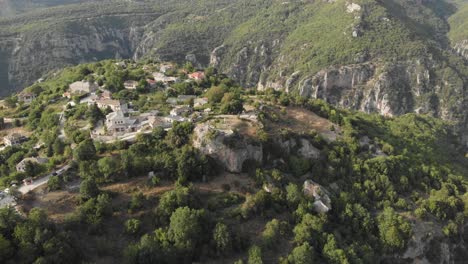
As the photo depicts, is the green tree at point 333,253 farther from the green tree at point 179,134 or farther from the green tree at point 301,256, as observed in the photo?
the green tree at point 179,134

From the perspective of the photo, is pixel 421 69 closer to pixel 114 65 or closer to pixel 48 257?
pixel 114 65

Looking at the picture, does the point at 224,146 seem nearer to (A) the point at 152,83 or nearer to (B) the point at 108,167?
(B) the point at 108,167

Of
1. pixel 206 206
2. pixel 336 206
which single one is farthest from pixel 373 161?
pixel 206 206

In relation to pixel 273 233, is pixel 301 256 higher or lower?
lower

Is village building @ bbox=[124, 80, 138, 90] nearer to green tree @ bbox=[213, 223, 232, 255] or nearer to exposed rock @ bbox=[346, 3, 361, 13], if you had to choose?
green tree @ bbox=[213, 223, 232, 255]

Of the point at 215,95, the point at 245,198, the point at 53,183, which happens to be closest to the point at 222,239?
the point at 245,198

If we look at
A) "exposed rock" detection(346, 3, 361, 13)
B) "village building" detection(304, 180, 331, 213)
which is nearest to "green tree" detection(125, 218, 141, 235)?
"village building" detection(304, 180, 331, 213)
